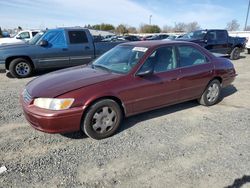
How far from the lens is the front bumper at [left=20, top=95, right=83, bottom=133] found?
126 inches

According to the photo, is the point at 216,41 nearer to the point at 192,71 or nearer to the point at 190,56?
the point at 190,56

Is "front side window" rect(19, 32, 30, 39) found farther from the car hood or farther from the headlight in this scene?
the headlight

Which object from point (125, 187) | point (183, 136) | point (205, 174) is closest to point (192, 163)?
point (205, 174)

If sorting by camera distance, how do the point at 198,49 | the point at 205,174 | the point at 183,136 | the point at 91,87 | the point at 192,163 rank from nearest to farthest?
the point at 205,174 < the point at 192,163 < the point at 91,87 < the point at 183,136 < the point at 198,49

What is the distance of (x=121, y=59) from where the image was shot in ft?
14.1

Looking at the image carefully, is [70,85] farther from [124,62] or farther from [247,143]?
[247,143]

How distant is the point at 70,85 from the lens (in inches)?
136

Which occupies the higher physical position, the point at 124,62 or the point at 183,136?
the point at 124,62

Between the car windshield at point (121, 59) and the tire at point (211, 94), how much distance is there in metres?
1.89

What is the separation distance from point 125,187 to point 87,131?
118 centimetres

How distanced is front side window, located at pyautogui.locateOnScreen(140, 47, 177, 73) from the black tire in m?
5.48

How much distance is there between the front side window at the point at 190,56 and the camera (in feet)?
14.7

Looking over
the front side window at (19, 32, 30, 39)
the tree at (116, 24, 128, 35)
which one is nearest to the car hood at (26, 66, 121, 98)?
the front side window at (19, 32, 30, 39)

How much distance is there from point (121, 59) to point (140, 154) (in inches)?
72.7
